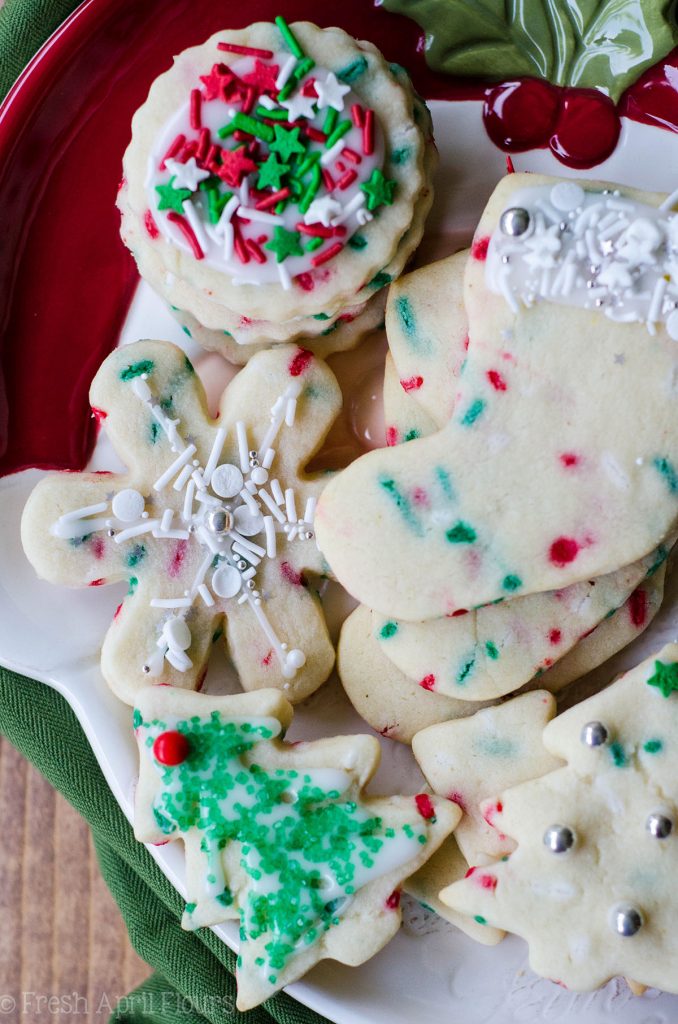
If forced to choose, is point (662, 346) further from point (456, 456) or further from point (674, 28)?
point (674, 28)

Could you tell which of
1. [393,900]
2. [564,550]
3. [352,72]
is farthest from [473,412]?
[393,900]

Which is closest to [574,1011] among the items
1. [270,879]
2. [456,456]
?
[270,879]

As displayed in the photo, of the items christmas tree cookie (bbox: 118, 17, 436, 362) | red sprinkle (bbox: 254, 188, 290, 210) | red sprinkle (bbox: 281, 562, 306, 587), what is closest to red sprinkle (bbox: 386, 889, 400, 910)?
red sprinkle (bbox: 281, 562, 306, 587)

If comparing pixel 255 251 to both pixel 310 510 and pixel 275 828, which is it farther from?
pixel 275 828

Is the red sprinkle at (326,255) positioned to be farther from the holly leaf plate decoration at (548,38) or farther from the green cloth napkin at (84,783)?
the green cloth napkin at (84,783)

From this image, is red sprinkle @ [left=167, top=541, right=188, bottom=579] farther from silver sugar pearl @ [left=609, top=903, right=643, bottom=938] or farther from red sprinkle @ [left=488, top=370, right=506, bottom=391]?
silver sugar pearl @ [left=609, top=903, right=643, bottom=938]

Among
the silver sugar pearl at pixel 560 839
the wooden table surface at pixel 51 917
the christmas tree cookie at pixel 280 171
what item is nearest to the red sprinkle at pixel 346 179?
the christmas tree cookie at pixel 280 171
